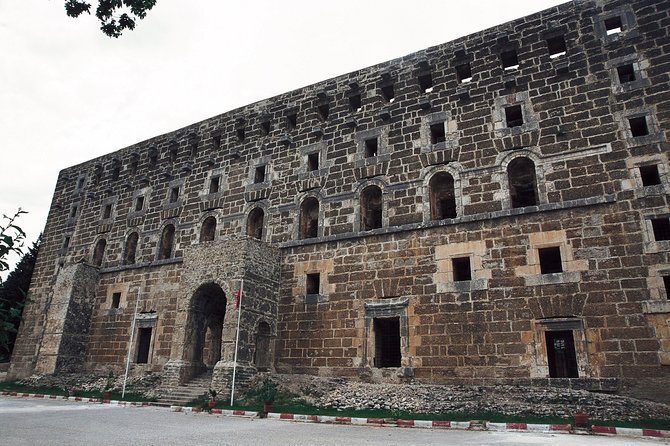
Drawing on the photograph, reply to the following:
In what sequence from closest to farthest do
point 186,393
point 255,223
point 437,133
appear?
point 186,393 < point 437,133 < point 255,223

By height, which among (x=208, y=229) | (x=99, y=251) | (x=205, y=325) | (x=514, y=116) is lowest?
(x=205, y=325)

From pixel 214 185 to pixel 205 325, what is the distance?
7.17m

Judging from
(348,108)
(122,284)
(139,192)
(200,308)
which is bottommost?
(200,308)

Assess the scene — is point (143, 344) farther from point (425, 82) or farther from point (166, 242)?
point (425, 82)

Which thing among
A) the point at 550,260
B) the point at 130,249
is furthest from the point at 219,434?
the point at 130,249

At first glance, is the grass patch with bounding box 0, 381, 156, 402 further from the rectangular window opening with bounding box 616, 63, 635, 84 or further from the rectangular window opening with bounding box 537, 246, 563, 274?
the rectangular window opening with bounding box 616, 63, 635, 84

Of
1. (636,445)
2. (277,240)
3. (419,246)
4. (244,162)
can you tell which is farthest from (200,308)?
(636,445)

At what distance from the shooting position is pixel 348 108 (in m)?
19.7

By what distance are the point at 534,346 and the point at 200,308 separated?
1179cm

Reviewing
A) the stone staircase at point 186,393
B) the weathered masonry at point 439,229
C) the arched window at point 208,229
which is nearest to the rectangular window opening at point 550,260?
the weathered masonry at point 439,229

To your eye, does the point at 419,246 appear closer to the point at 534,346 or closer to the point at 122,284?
the point at 534,346

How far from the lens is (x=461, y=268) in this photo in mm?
15680

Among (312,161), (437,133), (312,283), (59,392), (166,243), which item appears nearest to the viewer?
(437,133)

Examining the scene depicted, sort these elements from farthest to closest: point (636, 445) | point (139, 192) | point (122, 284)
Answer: point (139, 192) → point (122, 284) → point (636, 445)
